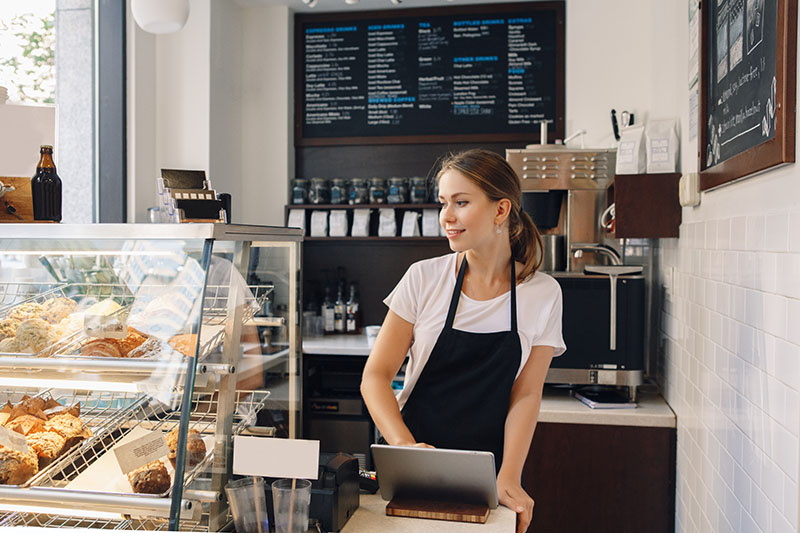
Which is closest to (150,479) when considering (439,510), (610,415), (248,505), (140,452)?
(140,452)

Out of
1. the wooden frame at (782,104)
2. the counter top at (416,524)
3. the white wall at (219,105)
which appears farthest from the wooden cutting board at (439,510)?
the white wall at (219,105)

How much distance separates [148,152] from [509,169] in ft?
7.40

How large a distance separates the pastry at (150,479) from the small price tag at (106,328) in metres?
0.31

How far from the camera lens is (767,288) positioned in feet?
4.79

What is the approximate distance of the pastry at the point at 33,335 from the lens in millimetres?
1547

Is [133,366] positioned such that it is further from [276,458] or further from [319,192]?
[319,192]

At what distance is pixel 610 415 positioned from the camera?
8.40 ft

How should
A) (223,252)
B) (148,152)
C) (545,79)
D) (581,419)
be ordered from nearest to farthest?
(223,252)
(581,419)
(148,152)
(545,79)

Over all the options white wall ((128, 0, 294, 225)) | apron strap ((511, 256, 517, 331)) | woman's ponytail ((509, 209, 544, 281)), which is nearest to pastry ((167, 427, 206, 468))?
apron strap ((511, 256, 517, 331))

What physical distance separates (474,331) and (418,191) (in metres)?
2.12

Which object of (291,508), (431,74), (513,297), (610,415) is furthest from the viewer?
(431,74)

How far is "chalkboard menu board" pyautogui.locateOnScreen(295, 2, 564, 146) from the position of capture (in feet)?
12.8

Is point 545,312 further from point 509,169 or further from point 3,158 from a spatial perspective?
point 3,158

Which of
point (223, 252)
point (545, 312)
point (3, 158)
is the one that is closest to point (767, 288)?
point (545, 312)
